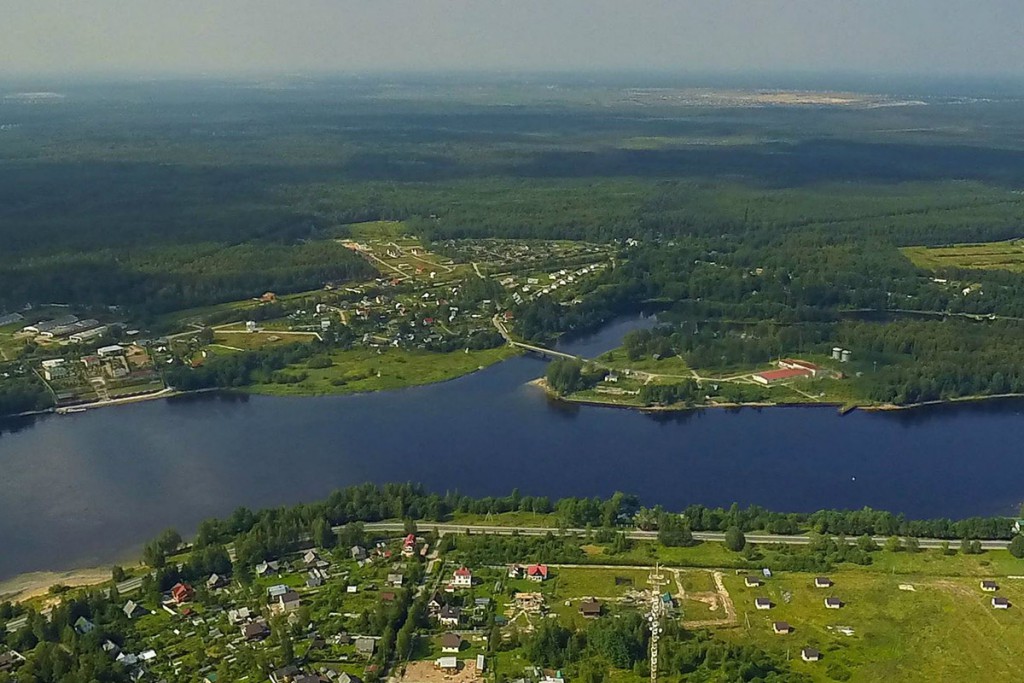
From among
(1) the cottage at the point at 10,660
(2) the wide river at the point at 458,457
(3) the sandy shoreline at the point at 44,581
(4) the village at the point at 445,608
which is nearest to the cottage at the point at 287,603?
(4) the village at the point at 445,608

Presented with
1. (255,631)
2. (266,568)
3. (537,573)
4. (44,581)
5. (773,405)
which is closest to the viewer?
(255,631)

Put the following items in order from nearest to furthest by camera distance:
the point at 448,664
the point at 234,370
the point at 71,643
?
the point at 448,664, the point at 71,643, the point at 234,370

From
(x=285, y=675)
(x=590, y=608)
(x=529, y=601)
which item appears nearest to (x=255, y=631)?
(x=285, y=675)

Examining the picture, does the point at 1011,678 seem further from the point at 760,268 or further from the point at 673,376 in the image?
the point at 760,268

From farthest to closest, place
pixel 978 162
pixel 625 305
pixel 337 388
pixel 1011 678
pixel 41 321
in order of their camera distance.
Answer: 1. pixel 978 162
2. pixel 625 305
3. pixel 41 321
4. pixel 337 388
5. pixel 1011 678

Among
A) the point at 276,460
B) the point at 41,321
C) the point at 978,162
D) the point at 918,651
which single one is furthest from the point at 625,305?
the point at 978,162

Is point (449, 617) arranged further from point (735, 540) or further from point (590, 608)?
point (735, 540)
